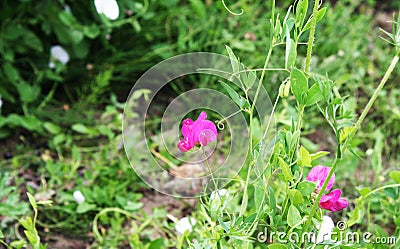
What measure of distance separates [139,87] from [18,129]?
15.6 inches

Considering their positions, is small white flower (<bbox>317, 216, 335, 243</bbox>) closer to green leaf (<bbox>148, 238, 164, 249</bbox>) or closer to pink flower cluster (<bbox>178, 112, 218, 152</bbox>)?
pink flower cluster (<bbox>178, 112, 218, 152</bbox>)

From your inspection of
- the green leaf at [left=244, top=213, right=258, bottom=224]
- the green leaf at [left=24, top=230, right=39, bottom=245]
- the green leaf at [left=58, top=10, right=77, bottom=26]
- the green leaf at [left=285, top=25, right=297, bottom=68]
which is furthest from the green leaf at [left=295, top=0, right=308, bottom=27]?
the green leaf at [left=58, top=10, right=77, bottom=26]

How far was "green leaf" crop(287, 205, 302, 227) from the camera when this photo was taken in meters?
0.94

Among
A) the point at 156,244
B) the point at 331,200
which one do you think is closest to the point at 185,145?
the point at 331,200

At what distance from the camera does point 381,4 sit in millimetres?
2994

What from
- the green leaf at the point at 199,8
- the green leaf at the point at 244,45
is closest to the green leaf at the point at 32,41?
the green leaf at the point at 199,8

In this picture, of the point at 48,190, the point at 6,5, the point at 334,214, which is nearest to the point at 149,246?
the point at 48,190

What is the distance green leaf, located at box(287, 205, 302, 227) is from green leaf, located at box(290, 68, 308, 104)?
0.54ft

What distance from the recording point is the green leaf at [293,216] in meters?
0.94

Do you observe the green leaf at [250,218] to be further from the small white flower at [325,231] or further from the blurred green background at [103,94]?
the blurred green background at [103,94]

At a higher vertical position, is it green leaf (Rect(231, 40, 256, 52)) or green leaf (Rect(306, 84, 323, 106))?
green leaf (Rect(231, 40, 256, 52))

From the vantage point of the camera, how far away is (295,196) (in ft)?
3.12

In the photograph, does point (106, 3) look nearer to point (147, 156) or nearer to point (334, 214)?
point (147, 156)

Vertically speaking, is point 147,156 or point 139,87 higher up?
point 139,87
